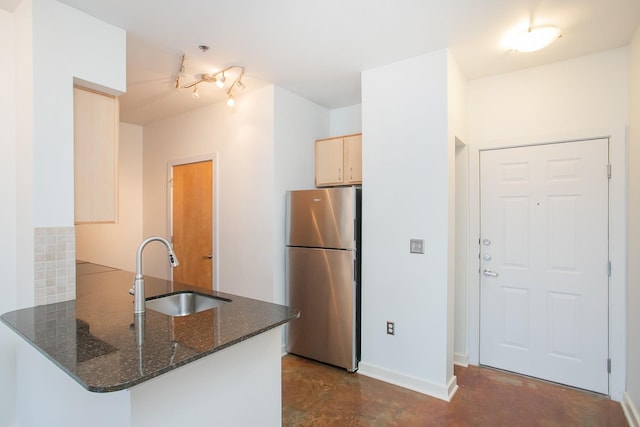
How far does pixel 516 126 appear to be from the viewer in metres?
2.84

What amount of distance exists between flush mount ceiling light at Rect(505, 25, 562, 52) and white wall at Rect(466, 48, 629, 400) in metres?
0.53

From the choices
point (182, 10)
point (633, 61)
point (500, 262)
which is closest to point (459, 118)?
point (633, 61)

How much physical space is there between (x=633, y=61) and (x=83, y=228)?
575 centimetres

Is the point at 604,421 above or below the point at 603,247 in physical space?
below

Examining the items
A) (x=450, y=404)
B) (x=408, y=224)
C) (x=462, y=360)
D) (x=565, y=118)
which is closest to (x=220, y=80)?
(x=408, y=224)

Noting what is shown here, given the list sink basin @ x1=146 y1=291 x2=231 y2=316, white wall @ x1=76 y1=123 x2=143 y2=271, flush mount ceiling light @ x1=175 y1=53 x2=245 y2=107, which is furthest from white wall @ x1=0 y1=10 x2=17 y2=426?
white wall @ x1=76 y1=123 x2=143 y2=271

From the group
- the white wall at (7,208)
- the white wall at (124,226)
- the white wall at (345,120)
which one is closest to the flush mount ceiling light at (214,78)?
the white wall at (7,208)

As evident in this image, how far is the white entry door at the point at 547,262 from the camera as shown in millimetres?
2545

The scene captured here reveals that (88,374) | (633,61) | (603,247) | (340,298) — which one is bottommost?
(340,298)

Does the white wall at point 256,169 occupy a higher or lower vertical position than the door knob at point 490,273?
higher

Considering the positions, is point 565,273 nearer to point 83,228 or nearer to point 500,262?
point 500,262

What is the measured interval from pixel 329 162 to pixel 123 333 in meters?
2.49

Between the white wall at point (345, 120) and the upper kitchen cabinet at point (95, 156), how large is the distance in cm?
235

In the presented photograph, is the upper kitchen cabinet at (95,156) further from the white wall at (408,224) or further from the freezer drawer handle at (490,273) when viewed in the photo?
the freezer drawer handle at (490,273)
